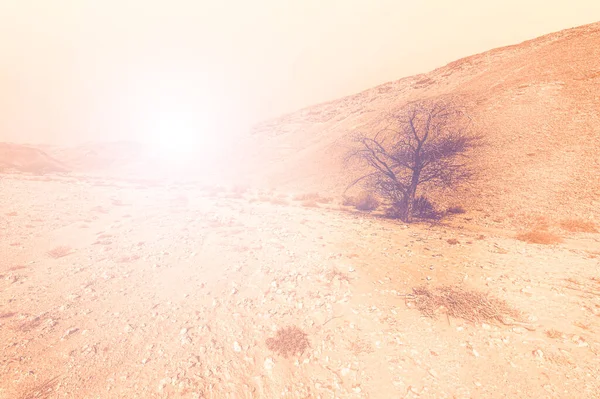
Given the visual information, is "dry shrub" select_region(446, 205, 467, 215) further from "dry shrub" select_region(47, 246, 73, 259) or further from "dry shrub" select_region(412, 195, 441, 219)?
"dry shrub" select_region(47, 246, 73, 259)

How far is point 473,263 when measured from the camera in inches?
361

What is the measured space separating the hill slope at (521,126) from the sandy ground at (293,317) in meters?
4.42

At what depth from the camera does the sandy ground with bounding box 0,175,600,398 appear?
4895 mm

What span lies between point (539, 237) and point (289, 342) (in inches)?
505

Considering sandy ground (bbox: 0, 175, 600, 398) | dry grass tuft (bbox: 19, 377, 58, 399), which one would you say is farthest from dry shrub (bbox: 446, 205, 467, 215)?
dry grass tuft (bbox: 19, 377, 58, 399)

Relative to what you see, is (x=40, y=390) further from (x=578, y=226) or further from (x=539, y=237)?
(x=578, y=226)

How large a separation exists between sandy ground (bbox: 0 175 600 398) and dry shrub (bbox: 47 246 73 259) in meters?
0.13

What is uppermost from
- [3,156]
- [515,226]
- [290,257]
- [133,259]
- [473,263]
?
[3,156]

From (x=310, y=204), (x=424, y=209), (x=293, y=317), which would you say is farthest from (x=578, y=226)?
(x=310, y=204)

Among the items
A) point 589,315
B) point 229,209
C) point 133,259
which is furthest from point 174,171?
point 589,315

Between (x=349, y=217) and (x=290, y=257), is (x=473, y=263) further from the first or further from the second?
(x=349, y=217)

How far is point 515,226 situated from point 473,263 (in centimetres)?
633

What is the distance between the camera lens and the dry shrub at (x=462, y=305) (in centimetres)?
624

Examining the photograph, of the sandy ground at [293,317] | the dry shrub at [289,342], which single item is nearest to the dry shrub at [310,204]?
the sandy ground at [293,317]
